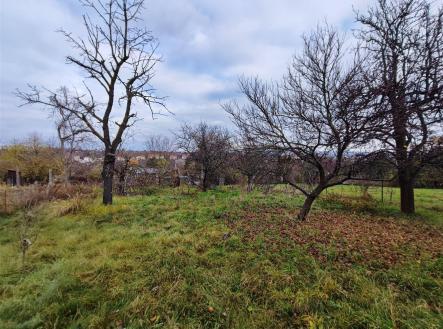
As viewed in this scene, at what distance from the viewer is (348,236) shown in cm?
529

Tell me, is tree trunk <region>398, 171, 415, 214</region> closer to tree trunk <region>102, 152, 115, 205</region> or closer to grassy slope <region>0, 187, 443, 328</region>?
grassy slope <region>0, 187, 443, 328</region>

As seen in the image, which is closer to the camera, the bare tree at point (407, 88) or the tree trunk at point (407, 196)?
the bare tree at point (407, 88)

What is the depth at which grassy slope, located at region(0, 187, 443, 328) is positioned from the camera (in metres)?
2.74

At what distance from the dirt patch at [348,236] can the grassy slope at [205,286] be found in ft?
0.50

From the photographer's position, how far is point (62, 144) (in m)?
18.1

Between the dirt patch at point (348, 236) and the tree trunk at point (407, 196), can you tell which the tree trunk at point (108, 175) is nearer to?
the dirt patch at point (348, 236)

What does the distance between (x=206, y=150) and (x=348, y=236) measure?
1078 centimetres

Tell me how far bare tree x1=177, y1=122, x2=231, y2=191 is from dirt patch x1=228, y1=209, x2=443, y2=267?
7.92m

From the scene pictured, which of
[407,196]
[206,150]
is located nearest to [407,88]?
[407,196]

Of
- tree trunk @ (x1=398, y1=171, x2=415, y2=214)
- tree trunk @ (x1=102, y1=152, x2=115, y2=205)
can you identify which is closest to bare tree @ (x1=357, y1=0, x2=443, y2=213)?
tree trunk @ (x1=398, y1=171, x2=415, y2=214)

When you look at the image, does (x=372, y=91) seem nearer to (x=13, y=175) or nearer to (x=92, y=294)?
(x=92, y=294)

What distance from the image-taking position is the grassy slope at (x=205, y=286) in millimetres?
2742

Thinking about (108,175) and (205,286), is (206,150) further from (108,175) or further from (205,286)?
(205,286)

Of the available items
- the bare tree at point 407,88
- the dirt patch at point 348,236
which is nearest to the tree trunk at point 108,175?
the dirt patch at point 348,236
